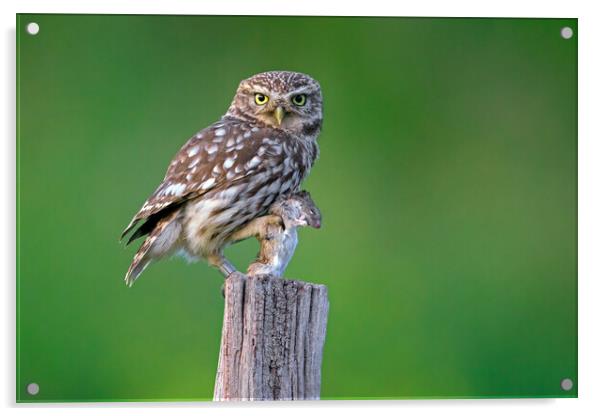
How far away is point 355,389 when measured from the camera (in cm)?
391

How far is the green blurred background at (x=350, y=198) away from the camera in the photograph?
393 cm

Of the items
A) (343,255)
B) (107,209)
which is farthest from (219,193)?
(343,255)

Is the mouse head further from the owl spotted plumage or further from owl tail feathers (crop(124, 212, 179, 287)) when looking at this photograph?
owl tail feathers (crop(124, 212, 179, 287))

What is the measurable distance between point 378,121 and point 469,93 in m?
0.50

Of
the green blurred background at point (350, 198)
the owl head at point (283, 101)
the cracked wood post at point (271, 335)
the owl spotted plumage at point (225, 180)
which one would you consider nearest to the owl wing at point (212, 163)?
the owl spotted plumage at point (225, 180)

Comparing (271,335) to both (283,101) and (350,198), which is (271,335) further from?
(350,198)

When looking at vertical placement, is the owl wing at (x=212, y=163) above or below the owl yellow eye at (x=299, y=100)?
below

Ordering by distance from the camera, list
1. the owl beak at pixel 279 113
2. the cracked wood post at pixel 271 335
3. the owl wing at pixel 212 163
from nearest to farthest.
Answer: the cracked wood post at pixel 271 335
the owl wing at pixel 212 163
the owl beak at pixel 279 113

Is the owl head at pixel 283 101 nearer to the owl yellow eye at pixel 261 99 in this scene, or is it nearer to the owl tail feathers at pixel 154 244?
the owl yellow eye at pixel 261 99

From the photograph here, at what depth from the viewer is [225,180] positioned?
12.9 ft

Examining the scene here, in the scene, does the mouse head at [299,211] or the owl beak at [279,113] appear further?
the owl beak at [279,113]

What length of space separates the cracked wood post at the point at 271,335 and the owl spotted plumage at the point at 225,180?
52 cm

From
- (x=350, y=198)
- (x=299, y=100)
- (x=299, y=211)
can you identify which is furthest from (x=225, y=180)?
(x=350, y=198)

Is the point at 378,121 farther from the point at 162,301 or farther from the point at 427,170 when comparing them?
the point at 162,301
